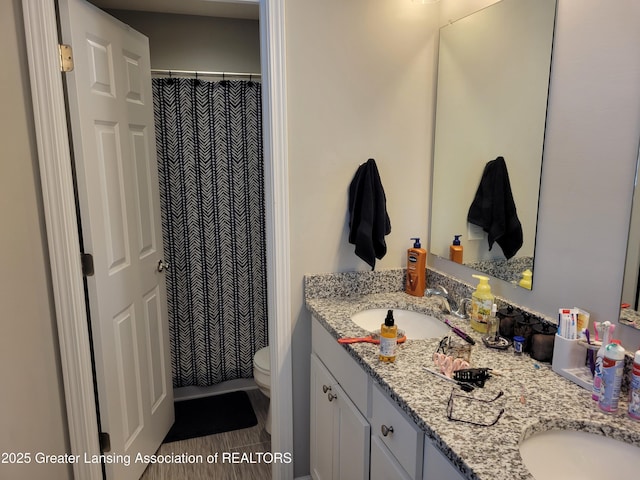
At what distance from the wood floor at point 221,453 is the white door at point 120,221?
0.11 metres

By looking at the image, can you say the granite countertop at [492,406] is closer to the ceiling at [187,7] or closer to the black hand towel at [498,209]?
the black hand towel at [498,209]

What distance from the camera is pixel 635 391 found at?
1.01 m

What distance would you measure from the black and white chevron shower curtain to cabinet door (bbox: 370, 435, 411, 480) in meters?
1.66

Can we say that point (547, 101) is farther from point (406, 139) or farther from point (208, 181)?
A: point (208, 181)

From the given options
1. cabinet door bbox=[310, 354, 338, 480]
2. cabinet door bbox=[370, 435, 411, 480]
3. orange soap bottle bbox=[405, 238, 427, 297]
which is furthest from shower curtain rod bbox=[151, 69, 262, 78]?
cabinet door bbox=[370, 435, 411, 480]

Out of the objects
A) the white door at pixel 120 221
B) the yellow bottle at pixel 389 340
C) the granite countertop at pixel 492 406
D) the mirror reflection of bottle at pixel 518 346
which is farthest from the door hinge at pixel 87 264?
the mirror reflection of bottle at pixel 518 346

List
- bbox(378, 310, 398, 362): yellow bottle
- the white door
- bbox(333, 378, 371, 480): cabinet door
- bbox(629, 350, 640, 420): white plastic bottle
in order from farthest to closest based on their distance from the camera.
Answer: the white door < bbox(333, 378, 371, 480): cabinet door < bbox(378, 310, 398, 362): yellow bottle < bbox(629, 350, 640, 420): white plastic bottle

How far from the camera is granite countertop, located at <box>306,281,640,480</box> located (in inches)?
34.8

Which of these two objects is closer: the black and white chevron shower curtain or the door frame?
the door frame

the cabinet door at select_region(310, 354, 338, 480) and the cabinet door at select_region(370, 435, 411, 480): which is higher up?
the cabinet door at select_region(370, 435, 411, 480)

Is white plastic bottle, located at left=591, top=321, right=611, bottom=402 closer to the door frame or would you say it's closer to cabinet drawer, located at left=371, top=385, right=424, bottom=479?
cabinet drawer, located at left=371, top=385, right=424, bottom=479

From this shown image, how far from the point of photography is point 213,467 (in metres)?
2.23

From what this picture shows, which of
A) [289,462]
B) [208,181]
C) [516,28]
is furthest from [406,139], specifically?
[289,462]

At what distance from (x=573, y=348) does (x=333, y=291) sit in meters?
0.94
